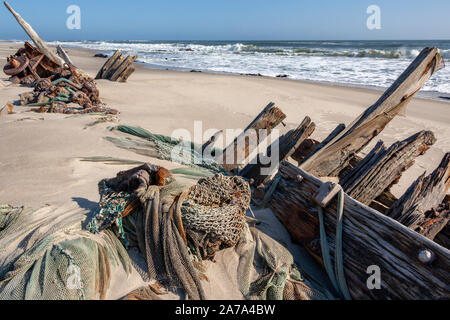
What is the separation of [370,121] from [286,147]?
99 cm

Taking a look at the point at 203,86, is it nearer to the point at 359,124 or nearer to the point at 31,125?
the point at 31,125

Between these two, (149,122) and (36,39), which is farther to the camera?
(36,39)

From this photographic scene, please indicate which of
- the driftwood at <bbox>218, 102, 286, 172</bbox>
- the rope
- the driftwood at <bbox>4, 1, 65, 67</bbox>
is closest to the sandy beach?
the driftwood at <bbox>218, 102, 286, 172</bbox>

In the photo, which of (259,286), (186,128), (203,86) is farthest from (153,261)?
(203,86)

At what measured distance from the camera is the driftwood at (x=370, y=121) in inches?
130

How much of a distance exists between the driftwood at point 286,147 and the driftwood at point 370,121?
19.4 inches

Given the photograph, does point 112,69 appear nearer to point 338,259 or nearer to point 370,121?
point 370,121

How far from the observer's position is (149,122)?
707cm

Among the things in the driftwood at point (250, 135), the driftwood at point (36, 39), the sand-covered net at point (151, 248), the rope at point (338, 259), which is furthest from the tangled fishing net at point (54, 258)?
the driftwood at point (36, 39)

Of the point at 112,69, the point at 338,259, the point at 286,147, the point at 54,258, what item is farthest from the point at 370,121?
the point at 112,69

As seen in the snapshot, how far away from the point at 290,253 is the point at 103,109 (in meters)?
5.74

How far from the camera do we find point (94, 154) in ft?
15.3

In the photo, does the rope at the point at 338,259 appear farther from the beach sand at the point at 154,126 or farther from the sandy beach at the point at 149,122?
the sandy beach at the point at 149,122

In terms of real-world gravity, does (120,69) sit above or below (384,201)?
above
